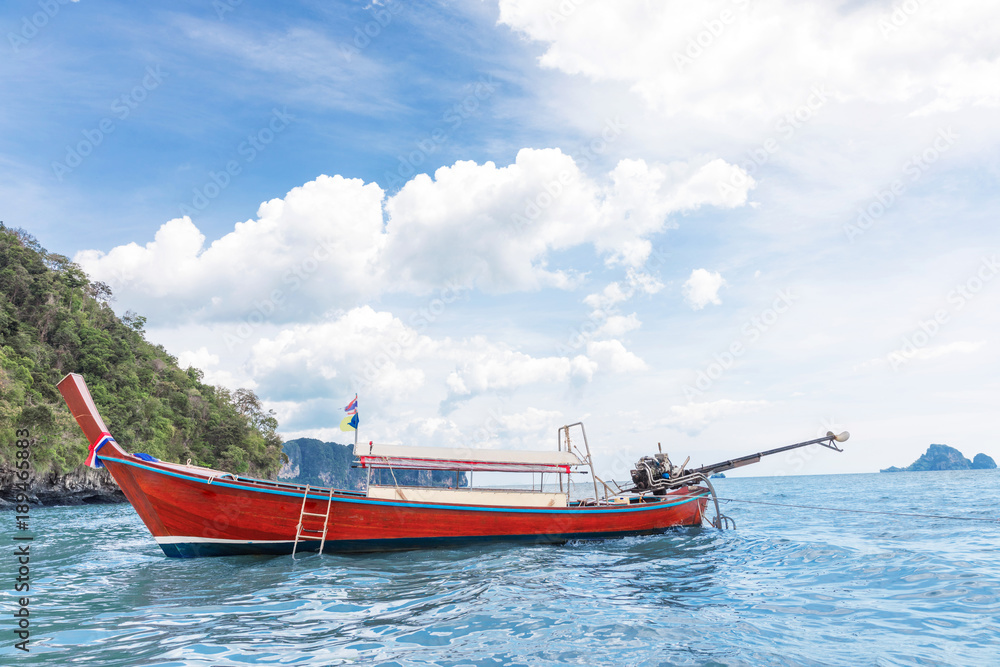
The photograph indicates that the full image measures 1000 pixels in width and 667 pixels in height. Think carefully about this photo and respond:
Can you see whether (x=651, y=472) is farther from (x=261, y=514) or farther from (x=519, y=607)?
(x=261, y=514)

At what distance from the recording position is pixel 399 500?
14078 millimetres

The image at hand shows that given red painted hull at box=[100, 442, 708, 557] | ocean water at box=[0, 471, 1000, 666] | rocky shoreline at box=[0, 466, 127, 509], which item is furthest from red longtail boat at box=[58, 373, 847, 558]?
rocky shoreline at box=[0, 466, 127, 509]

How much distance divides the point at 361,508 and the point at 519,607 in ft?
20.3

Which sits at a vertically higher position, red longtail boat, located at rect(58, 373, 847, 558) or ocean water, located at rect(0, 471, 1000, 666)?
red longtail boat, located at rect(58, 373, 847, 558)

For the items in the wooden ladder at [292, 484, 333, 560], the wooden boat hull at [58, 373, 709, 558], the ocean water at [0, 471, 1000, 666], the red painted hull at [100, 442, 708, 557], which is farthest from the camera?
the wooden ladder at [292, 484, 333, 560]

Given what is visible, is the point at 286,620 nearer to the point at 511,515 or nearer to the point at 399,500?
the point at 399,500

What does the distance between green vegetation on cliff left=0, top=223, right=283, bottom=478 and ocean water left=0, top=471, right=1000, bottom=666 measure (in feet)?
96.6

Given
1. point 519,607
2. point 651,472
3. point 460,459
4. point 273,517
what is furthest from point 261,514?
point 651,472

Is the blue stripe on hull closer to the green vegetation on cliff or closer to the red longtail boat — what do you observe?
the red longtail boat

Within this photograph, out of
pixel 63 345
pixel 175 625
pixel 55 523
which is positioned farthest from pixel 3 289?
pixel 175 625

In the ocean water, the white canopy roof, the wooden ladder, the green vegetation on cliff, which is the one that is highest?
the green vegetation on cliff

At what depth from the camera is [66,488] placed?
3862 centimetres

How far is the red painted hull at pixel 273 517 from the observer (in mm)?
12258

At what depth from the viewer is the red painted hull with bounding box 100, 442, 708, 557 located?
1226 centimetres
